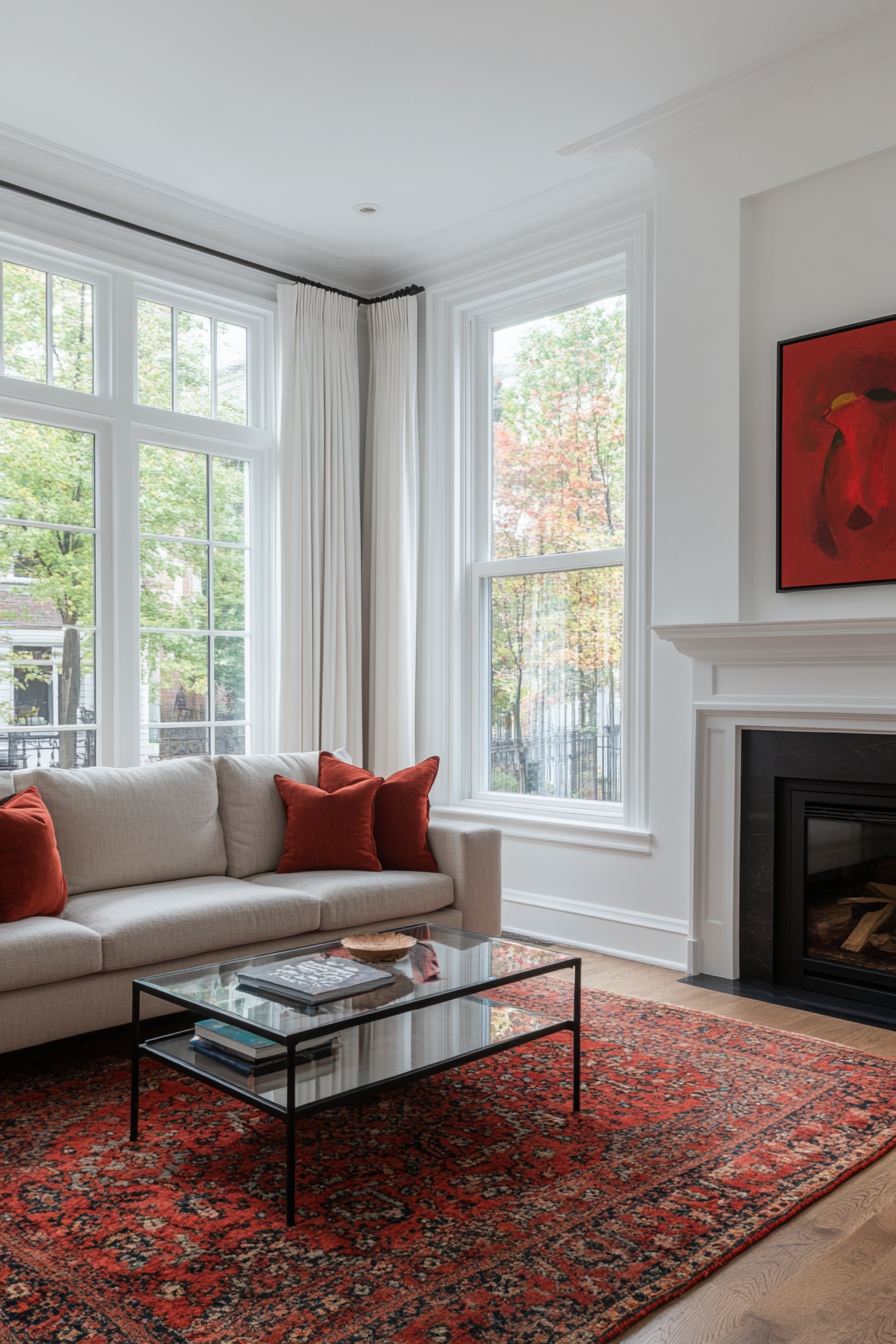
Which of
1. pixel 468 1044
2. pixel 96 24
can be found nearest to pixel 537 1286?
pixel 468 1044

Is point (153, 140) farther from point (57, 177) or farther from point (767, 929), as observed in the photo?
point (767, 929)

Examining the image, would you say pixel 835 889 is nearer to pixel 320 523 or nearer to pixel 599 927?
pixel 599 927

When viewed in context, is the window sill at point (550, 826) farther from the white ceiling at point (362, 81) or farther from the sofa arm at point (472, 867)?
the white ceiling at point (362, 81)

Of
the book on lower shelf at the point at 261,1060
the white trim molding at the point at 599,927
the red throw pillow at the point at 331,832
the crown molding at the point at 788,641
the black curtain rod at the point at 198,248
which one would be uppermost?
the black curtain rod at the point at 198,248

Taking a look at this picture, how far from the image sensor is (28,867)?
290 centimetres

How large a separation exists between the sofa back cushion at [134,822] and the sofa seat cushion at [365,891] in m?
0.24

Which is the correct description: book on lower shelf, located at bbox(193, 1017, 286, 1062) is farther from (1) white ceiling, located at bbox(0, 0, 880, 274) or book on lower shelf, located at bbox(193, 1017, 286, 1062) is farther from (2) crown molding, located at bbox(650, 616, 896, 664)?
(1) white ceiling, located at bbox(0, 0, 880, 274)

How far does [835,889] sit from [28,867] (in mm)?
2607

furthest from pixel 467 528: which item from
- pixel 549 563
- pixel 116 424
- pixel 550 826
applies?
pixel 116 424

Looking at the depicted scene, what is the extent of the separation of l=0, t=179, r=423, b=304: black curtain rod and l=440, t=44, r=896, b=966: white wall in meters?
1.74

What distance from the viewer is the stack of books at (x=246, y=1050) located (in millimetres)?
2211

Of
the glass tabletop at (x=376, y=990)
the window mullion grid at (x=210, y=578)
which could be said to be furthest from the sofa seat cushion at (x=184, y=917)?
the window mullion grid at (x=210, y=578)

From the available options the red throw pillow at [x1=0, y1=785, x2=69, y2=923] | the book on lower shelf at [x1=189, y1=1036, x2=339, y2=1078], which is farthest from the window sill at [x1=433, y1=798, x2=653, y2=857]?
the red throw pillow at [x1=0, y1=785, x2=69, y2=923]

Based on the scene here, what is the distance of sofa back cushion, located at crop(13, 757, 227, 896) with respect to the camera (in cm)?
330
